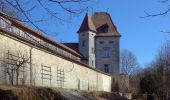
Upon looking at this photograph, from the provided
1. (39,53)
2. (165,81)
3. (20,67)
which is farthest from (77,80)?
(20,67)

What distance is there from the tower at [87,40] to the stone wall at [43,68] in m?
27.9

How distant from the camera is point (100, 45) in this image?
80.5 m

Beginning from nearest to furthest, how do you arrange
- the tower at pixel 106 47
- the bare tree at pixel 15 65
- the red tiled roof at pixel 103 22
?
the bare tree at pixel 15 65 → the tower at pixel 106 47 → the red tiled roof at pixel 103 22

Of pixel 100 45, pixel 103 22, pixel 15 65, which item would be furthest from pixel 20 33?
pixel 103 22

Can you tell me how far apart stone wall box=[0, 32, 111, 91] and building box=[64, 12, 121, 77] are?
28.7 metres

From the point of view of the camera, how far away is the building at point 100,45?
7839 cm

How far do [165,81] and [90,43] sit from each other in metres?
35.1

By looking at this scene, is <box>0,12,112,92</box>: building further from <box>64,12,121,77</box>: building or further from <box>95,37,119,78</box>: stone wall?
<box>95,37,119,78</box>: stone wall

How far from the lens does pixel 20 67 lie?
2781 cm

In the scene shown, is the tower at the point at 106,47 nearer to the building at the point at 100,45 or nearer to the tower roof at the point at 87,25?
the building at the point at 100,45

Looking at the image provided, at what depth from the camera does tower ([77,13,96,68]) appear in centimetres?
7744

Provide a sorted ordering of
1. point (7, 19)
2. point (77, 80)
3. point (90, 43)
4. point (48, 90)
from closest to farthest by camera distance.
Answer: point (7, 19) < point (48, 90) < point (77, 80) < point (90, 43)

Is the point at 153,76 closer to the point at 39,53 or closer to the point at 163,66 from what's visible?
the point at 163,66

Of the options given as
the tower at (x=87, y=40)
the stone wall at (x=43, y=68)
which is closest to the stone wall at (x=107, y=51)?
the tower at (x=87, y=40)
